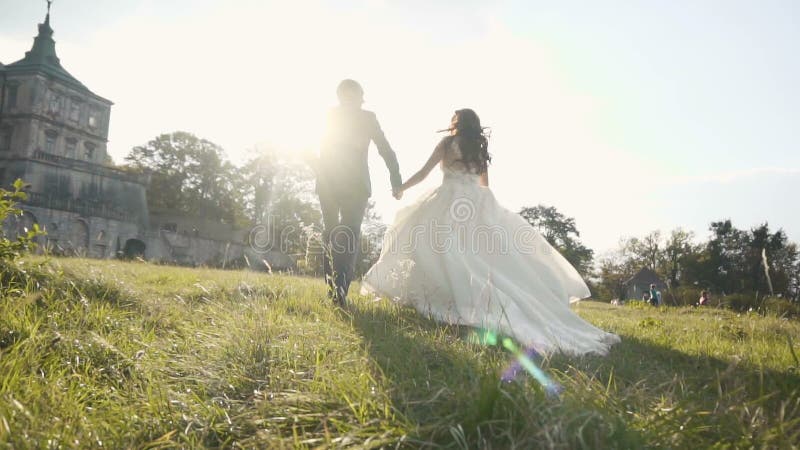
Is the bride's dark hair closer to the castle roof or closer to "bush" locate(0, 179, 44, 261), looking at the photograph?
"bush" locate(0, 179, 44, 261)

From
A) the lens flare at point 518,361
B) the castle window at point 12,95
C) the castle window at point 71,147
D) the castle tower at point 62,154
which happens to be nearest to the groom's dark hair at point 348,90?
the lens flare at point 518,361

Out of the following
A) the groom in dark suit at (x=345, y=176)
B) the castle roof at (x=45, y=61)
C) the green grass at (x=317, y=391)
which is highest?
the castle roof at (x=45, y=61)

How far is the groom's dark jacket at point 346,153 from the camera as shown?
5977 millimetres

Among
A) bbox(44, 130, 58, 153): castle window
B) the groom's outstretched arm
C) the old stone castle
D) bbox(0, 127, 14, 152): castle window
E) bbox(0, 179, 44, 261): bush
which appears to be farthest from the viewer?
bbox(44, 130, 58, 153): castle window

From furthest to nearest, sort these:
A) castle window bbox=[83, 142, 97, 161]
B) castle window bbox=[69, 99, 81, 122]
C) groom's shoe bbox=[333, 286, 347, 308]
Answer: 1. castle window bbox=[83, 142, 97, 161]
2. castle window bbox=[69, 99, 81, 122]
3. groom's shoe bbox=[333, 286, 347, 308]

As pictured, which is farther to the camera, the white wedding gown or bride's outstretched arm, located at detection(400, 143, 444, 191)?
bride's outstretched arm, located at detection(400, 143, 444, 191)

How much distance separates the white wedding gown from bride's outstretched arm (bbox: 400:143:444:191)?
16 cm

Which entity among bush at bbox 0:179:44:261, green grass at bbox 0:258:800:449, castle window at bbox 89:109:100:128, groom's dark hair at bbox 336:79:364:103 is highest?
castle window at bbox 89:109:100:128

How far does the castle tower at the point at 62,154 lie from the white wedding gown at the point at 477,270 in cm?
4276

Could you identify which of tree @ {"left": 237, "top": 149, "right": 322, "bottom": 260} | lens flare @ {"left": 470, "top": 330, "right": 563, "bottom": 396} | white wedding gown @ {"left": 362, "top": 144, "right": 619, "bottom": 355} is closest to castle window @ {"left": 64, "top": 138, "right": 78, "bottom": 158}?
tree @ {"left": 237, "top": 149, "right": 322, "bottom": 260}

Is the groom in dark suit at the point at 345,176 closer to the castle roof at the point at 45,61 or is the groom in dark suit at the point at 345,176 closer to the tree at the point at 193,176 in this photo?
the castle roof at the point at 45,61

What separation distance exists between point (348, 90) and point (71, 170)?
163ft

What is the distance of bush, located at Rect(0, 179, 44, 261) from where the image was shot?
13.0ft

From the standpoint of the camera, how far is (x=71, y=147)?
48.5 metres
